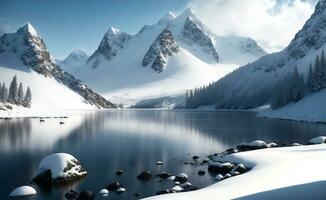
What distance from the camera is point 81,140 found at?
7906 centimetres

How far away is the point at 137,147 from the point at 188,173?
24500 millimetres

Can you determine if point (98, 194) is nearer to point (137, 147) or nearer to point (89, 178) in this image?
point (89, 178)

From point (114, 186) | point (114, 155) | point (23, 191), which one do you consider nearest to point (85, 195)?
point (114, 186)

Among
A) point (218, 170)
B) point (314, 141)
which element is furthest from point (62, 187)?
point (314, 141)

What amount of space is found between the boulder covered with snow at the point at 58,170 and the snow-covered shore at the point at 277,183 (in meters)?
15.2

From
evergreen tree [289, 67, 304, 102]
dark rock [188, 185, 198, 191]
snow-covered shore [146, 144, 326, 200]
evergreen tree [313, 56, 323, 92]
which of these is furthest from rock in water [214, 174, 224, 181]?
evergreen tree [289, 67, 304, 102]

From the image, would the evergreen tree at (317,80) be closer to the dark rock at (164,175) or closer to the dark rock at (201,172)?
the dark rock at (201,172)

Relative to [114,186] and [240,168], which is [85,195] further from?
[240,168]

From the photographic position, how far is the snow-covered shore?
27812 mm

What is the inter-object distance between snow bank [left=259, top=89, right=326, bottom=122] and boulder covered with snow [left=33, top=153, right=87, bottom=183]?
107384 mm

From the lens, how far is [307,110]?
147375mm

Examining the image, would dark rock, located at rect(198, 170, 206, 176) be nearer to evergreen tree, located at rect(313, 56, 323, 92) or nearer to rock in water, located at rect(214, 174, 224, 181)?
rock in water, located at rect(214, 174, 224, 181)

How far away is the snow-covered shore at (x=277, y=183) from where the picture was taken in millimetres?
27812

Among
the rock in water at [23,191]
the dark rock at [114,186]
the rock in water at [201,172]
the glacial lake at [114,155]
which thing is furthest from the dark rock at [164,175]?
the rock in water at [23,191]
